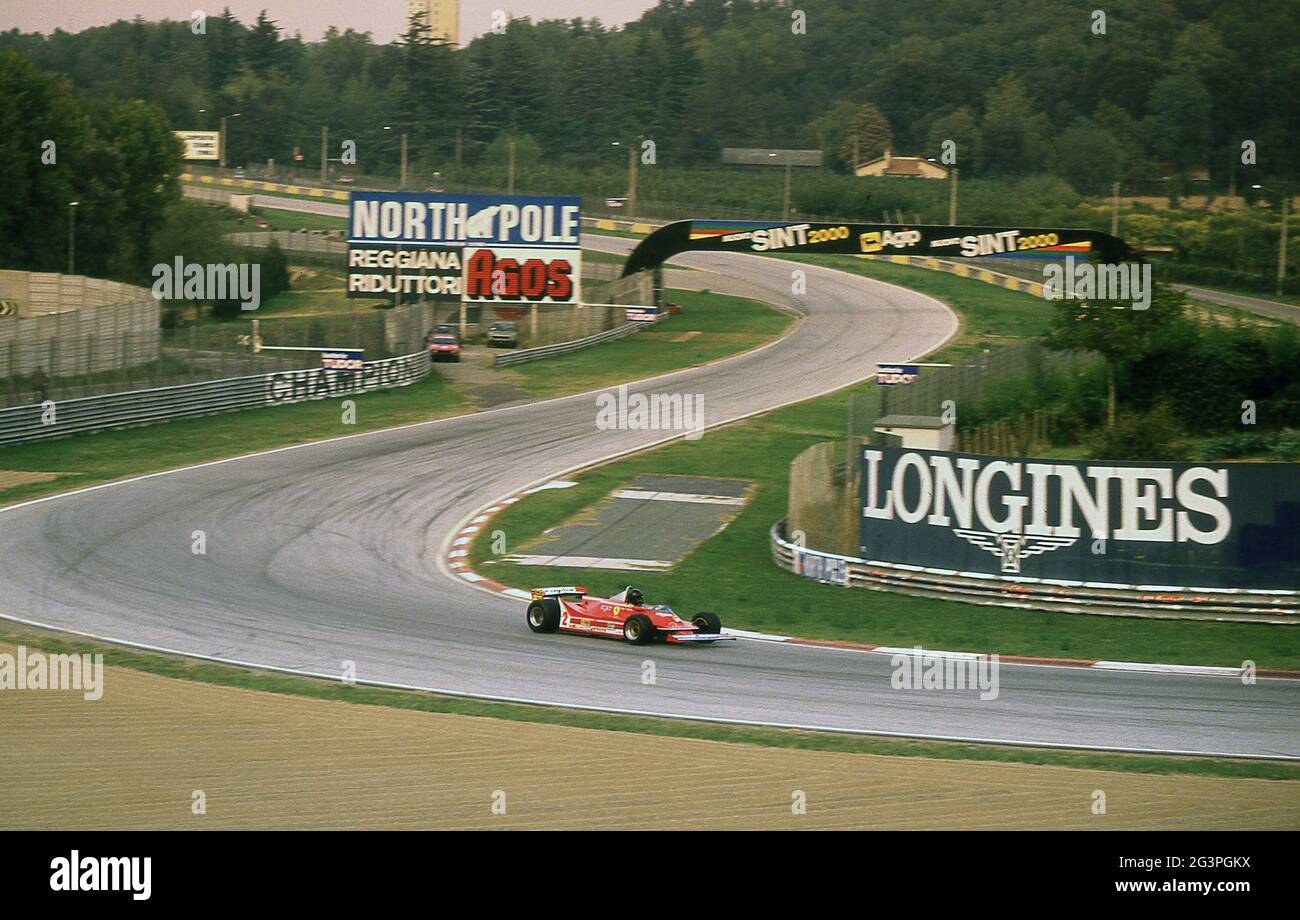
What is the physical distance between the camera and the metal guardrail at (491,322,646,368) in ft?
177

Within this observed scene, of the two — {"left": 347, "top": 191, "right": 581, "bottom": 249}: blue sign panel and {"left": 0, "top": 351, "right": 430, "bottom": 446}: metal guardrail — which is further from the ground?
{"left": 347, "top": 191, "right": 581, "bottom": 249}: blue sign panel

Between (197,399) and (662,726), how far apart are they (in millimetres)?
28868

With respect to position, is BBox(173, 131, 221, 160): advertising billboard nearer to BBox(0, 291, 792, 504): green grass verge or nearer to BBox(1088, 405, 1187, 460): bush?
BBox(0, 291, 792, 504): green grass verge

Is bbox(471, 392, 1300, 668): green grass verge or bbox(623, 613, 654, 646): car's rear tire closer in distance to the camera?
bbox(623, 613, 654, 646): car's rear tire

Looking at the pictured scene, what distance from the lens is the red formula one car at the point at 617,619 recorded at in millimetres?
20328

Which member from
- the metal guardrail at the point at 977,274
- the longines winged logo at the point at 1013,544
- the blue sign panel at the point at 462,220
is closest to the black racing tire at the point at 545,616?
Result: the longines winged logo at the point at 1013,544

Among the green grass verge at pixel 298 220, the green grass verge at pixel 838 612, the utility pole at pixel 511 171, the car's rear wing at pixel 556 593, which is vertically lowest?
the green grass verge at pixel 838 612

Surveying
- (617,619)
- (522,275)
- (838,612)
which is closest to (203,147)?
(522,275)

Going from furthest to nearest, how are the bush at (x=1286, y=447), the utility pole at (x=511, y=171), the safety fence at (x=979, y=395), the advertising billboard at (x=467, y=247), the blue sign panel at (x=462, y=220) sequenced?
the utility pole at (x=511, y=171) < the advertising billboard at (x=467, y=247) < the blue sign panel at (x=462, y=220) < the bush at (x=1286, y=447) < the safety fence at (x=979, y=395)

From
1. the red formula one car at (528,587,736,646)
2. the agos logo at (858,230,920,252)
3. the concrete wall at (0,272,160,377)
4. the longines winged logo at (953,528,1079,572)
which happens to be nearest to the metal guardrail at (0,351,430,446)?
the concrete wall at (0,272,160,377)

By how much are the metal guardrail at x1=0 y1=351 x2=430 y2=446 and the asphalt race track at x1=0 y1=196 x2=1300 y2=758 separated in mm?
5080

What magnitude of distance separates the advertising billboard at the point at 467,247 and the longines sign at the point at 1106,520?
3335 cm

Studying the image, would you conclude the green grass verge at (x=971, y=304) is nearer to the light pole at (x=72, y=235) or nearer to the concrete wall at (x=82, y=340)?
the concrete wall at (x=82, y=340)

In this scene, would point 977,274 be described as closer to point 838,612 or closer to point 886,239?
point 886,239
